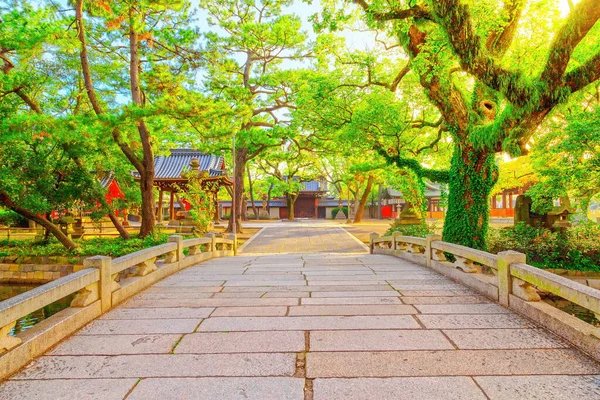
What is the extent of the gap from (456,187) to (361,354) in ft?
26.1

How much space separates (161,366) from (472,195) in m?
8.87

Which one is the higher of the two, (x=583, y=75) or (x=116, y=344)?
(x=583, y=75)

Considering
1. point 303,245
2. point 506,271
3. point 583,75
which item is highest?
point 583,75

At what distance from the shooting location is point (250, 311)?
4090mm

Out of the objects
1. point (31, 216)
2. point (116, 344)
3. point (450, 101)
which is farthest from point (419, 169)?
point (31, 216)

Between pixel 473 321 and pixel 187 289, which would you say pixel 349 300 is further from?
pixel 187 289

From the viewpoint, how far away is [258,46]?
57.5ft

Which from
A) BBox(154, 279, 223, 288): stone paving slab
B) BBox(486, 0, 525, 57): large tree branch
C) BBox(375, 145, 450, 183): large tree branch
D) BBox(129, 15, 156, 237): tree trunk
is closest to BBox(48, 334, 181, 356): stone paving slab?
BBox(154, 279, 223, 288): stone paving slab

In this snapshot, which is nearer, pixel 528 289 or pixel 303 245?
pixel 528 289

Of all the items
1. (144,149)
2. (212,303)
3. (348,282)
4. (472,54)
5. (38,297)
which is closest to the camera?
(38,297)

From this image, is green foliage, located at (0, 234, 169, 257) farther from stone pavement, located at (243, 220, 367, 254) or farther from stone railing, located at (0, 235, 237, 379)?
stone railing, located at (0, 235, 237, 379)

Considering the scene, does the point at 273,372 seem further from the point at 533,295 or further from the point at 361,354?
the point at 533,295

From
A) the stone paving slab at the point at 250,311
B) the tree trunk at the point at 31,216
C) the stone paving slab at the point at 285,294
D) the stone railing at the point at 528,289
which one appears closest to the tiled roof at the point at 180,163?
the tree trunk at the point at 31,216

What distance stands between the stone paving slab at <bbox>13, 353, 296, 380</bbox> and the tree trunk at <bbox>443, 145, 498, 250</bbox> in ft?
26.3
